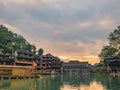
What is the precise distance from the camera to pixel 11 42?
10462 cm

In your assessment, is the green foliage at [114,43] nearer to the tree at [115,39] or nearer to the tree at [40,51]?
the tree at [115,39]

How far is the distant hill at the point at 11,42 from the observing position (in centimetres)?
9646

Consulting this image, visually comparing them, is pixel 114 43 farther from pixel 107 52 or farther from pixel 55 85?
pixel 55 85

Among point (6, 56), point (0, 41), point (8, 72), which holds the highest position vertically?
point (0, 41)

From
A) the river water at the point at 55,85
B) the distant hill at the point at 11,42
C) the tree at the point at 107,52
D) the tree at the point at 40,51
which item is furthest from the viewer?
the tree at the point at 40,51

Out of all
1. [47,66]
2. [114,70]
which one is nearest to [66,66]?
[47,66]

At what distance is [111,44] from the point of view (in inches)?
4338

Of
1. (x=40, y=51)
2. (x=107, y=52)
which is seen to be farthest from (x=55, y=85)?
(x=40, y=51)

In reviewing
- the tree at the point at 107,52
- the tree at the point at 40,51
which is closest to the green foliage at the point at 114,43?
the tree at the point at 107,52

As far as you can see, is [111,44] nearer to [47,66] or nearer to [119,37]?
[119,37]

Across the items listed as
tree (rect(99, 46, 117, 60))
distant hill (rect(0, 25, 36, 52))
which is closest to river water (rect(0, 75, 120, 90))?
distant hill (rect(0, 25, 36, 52))

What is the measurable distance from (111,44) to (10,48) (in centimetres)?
4740

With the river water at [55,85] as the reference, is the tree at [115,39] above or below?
above

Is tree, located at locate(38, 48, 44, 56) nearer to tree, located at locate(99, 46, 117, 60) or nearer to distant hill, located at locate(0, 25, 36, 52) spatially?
distant hill, located at locate(0, 25, 36, 52)
